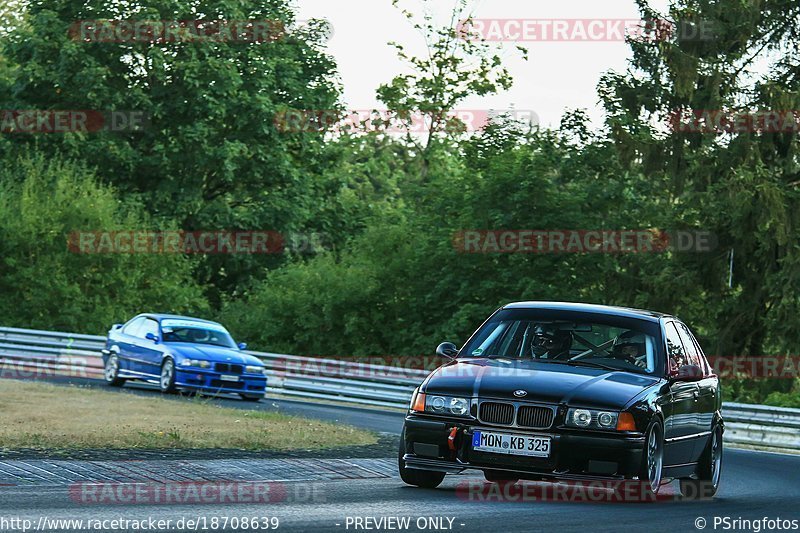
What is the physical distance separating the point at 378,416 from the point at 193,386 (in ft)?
11.6

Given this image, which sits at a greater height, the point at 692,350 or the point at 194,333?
the point at 692,350

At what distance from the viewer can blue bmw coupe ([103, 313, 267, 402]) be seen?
27141mm

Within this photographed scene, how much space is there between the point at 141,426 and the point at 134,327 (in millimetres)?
12849

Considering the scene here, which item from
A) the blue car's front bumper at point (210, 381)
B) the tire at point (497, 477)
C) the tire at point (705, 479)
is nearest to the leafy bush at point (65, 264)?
the blue car's front bumper at point (210, 381)

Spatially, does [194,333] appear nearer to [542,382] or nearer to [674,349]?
[674,349]

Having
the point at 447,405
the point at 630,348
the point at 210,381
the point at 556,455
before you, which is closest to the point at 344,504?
the point at 447,405

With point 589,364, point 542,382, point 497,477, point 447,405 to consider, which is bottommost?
point 497,477

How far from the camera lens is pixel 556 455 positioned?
35.1 ft

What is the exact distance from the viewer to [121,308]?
44.1 m

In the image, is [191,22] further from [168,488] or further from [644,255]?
[168,488]

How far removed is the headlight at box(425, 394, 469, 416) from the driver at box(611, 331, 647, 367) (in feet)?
5.44

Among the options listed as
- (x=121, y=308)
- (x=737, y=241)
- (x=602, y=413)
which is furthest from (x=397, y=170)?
(x=602, y=413)

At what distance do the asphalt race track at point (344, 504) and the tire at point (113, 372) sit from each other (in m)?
15.5

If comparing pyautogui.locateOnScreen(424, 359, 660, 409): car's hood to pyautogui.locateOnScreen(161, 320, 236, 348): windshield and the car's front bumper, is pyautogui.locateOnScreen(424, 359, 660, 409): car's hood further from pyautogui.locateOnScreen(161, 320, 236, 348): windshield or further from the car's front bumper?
pyautogui.locateOnScreen(161, 320, 236, 348): windshield
